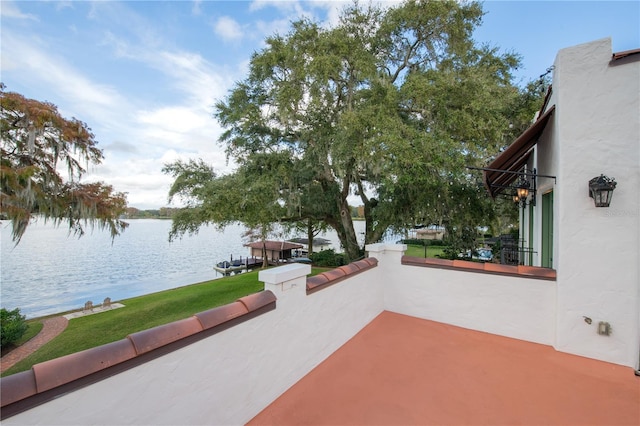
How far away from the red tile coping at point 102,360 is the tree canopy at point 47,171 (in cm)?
478

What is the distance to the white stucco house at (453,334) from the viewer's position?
1704 millimetres

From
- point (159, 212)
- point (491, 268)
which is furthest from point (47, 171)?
point (491, 268)

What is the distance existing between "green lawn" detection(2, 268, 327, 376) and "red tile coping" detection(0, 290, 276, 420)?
940 cm

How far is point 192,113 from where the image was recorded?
1173 centimetres

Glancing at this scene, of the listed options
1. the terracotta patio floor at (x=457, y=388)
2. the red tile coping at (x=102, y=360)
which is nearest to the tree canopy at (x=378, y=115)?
the terracotta patio floor at (x=457, y=388)

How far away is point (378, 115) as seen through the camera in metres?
7.50

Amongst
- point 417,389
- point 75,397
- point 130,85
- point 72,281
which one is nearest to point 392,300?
point 417,389

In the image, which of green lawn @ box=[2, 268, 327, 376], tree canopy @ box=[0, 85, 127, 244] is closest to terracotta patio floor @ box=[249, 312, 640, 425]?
tree canopy @ box=[0, 85, 127, 244]

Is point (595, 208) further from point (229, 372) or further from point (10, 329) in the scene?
point (10, 329)

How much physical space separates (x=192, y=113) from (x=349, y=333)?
455 inches

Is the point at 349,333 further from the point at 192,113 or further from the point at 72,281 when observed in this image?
the point at 72,281

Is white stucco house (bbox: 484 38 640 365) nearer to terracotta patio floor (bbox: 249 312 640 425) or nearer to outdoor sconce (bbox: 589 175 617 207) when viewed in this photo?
outdoor sconce (bbox: 589 175 617 207)

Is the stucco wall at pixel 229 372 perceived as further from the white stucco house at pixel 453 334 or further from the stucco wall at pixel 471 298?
the stucco wall at pixel 471 298

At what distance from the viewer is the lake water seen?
59.0 ft
